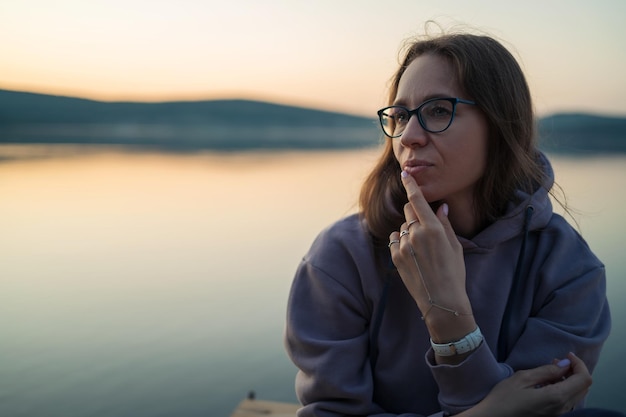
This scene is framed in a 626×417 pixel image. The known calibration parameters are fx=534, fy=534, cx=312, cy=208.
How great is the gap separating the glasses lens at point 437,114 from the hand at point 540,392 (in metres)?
0.62

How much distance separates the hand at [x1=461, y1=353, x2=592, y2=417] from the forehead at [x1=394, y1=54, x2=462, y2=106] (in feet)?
2.29

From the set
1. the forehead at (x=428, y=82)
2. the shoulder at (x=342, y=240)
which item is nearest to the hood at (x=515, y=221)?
the shoulder at (x=342, y=240)

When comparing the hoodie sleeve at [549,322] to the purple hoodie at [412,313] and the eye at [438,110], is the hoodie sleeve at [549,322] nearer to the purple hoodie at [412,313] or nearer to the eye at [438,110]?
the purple hoodie at [412,313]

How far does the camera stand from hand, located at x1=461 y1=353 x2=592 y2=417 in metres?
1.19

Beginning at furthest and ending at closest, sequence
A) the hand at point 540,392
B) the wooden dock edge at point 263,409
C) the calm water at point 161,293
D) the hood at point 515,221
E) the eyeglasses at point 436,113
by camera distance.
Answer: the calm water at point 161,293, the wooden dock edge at point 263,409, the hood at point 515,221, the eyeglasses at point 436,113, the hand at point 540,392

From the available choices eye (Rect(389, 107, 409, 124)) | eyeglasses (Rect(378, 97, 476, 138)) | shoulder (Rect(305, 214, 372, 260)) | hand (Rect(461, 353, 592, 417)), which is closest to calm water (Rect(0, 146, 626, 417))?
Answer: shoulder (Rect(305, 214, 372, 260))

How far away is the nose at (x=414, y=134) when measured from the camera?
133cm

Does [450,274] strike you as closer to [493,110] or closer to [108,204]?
[493,110]

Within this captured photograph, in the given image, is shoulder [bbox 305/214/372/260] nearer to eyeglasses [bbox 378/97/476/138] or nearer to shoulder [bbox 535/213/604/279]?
eyeglasses [bbox 378/97/476/138]

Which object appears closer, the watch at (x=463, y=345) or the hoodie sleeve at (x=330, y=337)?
the watch at (x=463, y=345)

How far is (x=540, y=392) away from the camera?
1.21 m

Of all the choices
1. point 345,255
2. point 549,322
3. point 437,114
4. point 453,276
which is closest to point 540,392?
point 549,322

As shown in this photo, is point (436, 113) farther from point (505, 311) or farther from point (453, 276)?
point (505, 311)

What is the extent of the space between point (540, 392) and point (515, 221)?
455mm
